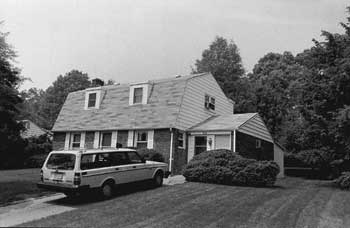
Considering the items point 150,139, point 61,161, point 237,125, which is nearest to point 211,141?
point 237,125

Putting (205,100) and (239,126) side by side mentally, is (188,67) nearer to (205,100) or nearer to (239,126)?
(205,100)

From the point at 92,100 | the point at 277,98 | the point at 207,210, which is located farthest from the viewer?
the point at 277,98

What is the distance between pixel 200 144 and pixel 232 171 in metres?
5.51

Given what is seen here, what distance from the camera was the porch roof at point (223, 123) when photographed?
62.2ft

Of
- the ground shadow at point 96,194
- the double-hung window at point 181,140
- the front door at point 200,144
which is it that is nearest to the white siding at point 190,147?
the front door at point 200,144

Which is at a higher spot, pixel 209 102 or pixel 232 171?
pixel 209 102

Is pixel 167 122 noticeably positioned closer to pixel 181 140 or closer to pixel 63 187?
pixel 181 140

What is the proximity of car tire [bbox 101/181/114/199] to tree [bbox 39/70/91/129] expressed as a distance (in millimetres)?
39891

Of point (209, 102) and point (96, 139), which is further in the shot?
point (209, 102)

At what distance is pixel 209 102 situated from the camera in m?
23.3

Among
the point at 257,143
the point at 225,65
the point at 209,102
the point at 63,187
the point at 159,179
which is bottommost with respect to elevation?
the point at 63,187

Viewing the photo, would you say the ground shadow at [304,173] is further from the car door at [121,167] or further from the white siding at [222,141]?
the car door at [121,167]

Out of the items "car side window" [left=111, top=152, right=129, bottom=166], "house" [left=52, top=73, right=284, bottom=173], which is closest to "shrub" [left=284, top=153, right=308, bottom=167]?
"house" [left=52, top=73, right=284, bottom=173]

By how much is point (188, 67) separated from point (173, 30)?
88.5ft
